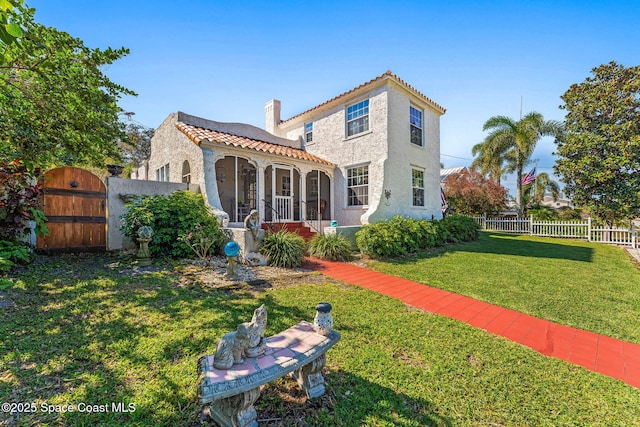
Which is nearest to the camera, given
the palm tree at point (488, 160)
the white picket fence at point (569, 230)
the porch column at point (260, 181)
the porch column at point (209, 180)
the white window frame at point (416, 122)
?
the porch column at point (209, 180)

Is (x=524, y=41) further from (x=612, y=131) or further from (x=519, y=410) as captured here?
(x=519, y=410)

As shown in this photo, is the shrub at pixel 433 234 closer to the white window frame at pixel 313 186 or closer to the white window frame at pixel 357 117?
the white window frame at pixel 357 117

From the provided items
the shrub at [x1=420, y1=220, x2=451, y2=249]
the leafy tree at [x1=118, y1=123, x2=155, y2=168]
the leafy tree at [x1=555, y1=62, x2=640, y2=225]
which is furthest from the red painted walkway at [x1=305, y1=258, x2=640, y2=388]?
the leafy tree at [x1=118, y1=123, x2=155, y2=168]

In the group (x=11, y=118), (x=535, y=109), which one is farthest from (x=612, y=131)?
(x=11, y=118)

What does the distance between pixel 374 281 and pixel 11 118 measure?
8224 millimetres

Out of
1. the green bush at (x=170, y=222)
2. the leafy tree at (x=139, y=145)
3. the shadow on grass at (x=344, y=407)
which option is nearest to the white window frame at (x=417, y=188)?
the green bush at (x=170, y=222)

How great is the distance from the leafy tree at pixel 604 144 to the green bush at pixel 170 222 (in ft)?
59.3

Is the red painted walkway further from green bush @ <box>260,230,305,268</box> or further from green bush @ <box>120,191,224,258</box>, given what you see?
green bush @ <box>120,191,224,258</box>

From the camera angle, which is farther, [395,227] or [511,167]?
[511,167]

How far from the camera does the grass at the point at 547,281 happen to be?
440 cm

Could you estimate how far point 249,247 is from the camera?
7008 millimetres

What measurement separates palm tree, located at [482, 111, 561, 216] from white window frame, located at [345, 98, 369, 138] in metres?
14.4

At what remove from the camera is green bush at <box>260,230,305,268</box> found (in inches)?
272

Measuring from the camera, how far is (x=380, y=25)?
8.02 meters
